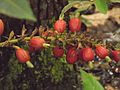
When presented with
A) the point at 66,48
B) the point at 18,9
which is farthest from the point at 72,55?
the point at 18,9

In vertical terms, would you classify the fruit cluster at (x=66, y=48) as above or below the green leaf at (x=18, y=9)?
below

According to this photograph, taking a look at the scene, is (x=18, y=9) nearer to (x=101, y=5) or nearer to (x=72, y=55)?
(x=72, y=55)

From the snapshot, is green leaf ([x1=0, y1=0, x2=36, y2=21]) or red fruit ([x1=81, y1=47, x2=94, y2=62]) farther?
red fruit ([x1=81, y1=47, x2=94, y2=62])

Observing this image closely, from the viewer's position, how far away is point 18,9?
1.49 ft

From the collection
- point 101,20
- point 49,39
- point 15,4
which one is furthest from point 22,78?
point 101,20

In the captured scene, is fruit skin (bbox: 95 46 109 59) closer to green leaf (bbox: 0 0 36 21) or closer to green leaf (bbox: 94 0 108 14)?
green leaf (bbox: 94 0 108 14)

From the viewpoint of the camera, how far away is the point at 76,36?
0.99 meters

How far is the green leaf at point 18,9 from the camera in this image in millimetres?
442

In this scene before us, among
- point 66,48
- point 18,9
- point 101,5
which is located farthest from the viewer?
point 101,5

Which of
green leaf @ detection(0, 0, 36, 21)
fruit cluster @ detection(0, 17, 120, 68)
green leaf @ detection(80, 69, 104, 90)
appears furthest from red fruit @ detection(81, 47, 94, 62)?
green leaf @ detection(0, 0, 36, 21)

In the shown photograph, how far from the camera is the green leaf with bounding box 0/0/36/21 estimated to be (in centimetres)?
44

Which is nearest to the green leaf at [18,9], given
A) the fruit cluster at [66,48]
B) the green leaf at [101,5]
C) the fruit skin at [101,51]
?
the fruit cluster at [66,48]

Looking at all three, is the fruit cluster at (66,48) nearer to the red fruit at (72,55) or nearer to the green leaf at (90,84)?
the red fruit at (72,55)

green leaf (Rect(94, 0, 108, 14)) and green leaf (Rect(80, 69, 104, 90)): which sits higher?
green leaf (Rect(94, 0, 108, 14))
